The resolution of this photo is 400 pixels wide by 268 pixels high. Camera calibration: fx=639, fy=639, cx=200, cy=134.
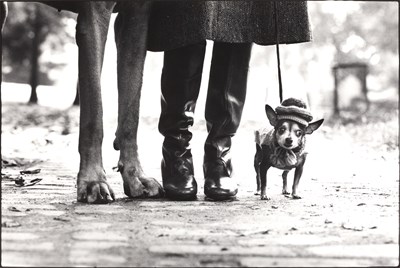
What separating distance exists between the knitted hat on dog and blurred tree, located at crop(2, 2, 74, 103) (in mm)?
12430

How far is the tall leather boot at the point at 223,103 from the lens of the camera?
132 inches

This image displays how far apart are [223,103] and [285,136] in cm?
47

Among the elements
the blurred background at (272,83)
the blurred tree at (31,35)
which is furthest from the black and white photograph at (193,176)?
the blurred tree at (31,35)

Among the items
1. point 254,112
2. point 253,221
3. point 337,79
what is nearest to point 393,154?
point 253,221

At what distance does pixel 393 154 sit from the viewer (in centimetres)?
607

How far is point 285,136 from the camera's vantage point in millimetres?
3020

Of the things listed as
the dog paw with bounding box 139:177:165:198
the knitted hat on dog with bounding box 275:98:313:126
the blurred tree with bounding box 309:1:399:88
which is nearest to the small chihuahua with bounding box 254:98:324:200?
the knitted hat on dog with bounding box 275:98:313:126

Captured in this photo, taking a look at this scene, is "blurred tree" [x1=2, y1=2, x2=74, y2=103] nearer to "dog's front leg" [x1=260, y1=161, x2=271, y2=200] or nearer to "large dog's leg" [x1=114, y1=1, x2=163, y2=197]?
"large dog's leg" [x1=114, y1=1, x2=163, y2=197]

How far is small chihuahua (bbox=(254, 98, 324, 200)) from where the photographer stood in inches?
118

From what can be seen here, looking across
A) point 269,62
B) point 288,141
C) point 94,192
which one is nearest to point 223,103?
point 288,141

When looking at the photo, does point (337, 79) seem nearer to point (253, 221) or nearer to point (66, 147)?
point (66, 147)

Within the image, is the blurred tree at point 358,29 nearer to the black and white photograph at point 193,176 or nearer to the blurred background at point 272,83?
the blurred background at point 272,83

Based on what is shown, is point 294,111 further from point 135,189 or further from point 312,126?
point 135,189

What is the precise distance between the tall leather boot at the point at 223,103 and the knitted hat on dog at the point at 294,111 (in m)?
0.40
